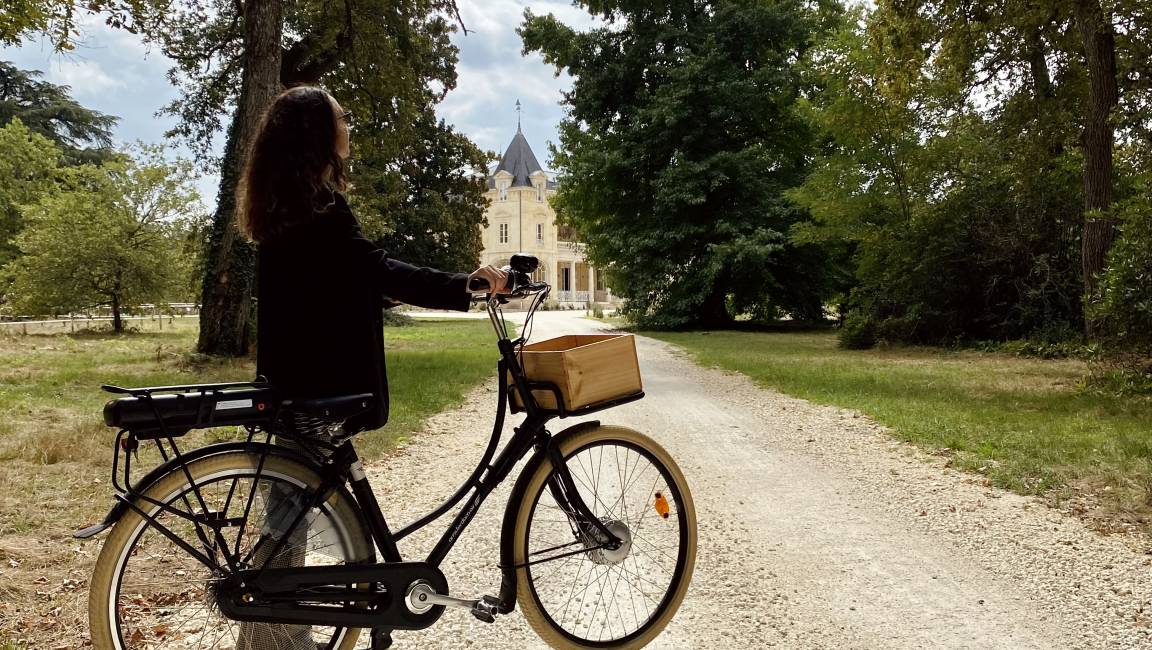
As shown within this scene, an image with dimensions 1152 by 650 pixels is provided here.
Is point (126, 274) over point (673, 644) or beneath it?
over

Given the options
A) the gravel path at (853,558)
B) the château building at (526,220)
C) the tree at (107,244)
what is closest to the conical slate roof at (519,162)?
the château building at (526,220)

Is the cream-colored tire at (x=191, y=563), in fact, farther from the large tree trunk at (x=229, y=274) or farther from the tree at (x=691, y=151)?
the tree at (x=691, y=151)

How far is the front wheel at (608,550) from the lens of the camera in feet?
8.27

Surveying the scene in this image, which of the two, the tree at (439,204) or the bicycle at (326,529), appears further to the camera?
the tree at (439,204)

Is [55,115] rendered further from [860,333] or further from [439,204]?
[860,333]

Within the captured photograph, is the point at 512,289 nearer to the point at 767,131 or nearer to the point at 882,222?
the point at 882,222

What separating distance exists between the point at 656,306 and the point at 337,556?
26151mm

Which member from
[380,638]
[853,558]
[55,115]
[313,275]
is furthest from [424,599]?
[55,115]

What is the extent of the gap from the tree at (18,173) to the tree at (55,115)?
3.17 metres

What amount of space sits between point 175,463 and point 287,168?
0.95 meters

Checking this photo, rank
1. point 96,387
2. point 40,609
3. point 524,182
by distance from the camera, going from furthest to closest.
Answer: point 524,182 → point 96,387 → point 40,609

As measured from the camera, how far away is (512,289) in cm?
233

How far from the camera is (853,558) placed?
3717 millimetres

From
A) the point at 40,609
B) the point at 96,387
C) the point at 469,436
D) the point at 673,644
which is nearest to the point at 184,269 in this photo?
the point at 96,387
